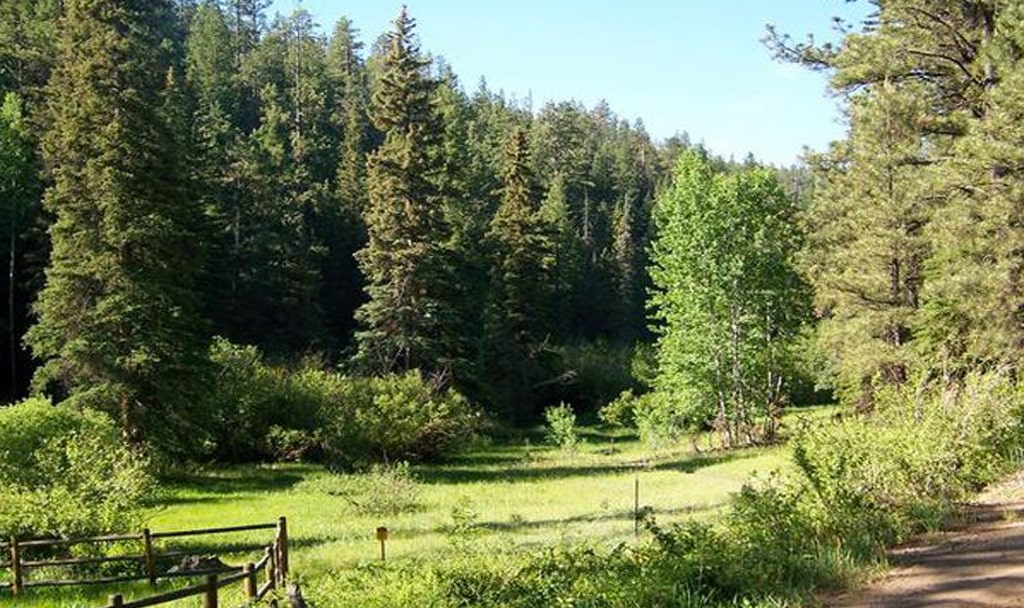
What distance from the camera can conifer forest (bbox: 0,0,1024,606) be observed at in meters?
11.8

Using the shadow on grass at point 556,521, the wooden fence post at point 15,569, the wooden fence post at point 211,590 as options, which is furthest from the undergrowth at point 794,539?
the wooden fence post at point 15,569

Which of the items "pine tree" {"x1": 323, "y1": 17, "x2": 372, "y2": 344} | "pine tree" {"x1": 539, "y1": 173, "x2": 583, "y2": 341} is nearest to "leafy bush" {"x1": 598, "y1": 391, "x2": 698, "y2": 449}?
"pine tree" {"x1": 539, "y1": 173, "x2": 583, "y2": 341}

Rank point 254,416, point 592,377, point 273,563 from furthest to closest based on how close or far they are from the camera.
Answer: point 592,377 < point 254,416 < point 273,563

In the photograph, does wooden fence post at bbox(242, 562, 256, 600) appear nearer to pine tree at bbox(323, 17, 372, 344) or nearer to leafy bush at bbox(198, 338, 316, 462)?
leafy bush at bbox(198, 338, 316, 462)

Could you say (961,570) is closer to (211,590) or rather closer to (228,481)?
(211,590)

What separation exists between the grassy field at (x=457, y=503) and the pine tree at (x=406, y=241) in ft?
20.4

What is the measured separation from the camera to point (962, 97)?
23.7 metres

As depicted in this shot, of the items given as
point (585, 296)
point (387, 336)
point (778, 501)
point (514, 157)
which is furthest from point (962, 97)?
point (585, 296)

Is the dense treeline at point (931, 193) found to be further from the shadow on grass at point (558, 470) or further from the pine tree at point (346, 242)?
the pine tree at point (346, 242)

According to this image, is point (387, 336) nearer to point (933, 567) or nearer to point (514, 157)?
point (514, 157)

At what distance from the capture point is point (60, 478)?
65.6 feet

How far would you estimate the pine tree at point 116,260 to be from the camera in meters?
28.7

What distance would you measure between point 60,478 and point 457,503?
1065 centimetres

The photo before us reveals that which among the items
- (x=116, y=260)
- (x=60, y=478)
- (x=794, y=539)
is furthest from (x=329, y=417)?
(x=794, y=539)
